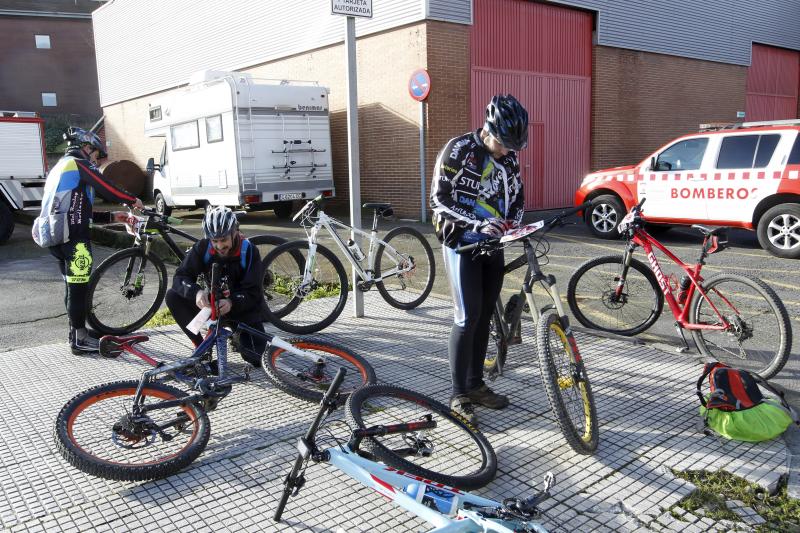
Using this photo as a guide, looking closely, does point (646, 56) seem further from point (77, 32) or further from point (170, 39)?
point (77, 32)

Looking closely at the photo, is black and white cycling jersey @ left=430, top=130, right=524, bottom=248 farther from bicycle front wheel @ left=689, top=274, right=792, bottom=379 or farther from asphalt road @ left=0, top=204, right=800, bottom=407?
asphalt road @ left=0, top=204, right=800, bottom=407

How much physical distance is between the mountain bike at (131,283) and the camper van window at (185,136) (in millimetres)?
10646

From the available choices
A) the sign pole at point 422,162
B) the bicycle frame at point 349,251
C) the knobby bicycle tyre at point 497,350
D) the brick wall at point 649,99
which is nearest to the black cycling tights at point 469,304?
the knobby bicycle tyre at point 497,350

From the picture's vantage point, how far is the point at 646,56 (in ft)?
62.3

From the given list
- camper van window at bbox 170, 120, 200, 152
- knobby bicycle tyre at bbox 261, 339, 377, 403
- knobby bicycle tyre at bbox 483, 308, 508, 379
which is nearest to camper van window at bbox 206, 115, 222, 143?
camper van window at bbox 170, 120, 200, 152

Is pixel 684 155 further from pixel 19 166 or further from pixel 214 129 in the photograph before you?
pixel 19 166

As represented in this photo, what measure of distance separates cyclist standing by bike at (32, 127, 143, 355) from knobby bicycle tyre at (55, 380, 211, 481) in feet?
6.48

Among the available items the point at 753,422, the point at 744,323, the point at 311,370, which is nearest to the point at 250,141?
the point at 311,370

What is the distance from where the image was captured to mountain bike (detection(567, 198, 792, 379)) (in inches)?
176

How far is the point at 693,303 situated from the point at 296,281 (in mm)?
3347

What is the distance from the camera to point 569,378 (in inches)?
138

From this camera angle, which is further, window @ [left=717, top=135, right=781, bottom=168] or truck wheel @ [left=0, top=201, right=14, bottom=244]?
truck wheel @ [left=0, top=201, right=14, bottom=244]

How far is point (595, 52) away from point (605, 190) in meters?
7.29

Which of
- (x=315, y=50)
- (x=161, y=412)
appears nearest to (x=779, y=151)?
(x=161, y=412)
